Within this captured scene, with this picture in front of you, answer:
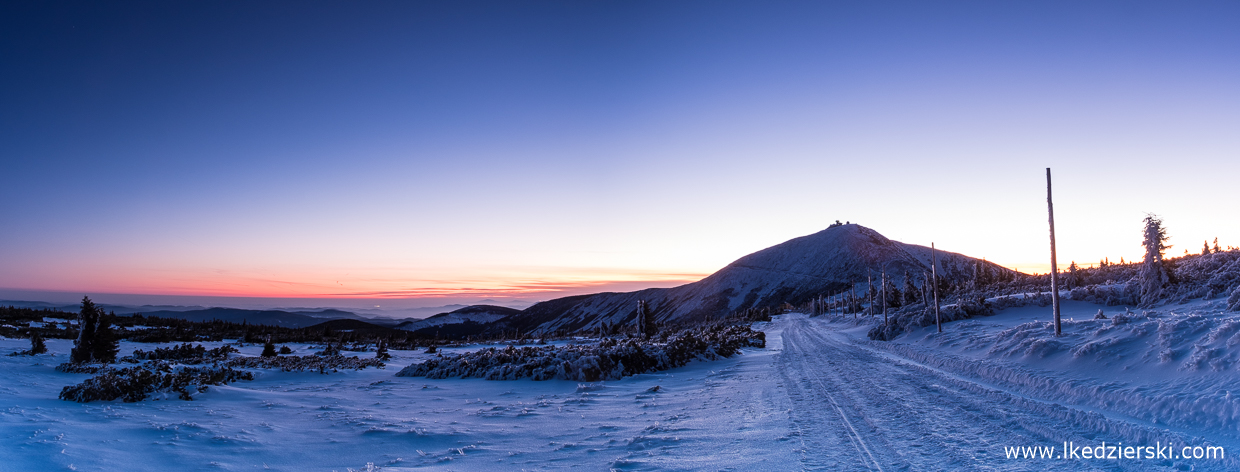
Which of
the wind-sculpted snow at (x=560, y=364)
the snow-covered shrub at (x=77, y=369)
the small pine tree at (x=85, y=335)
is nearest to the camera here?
the snow-covered shrub at (x=77, y=369)

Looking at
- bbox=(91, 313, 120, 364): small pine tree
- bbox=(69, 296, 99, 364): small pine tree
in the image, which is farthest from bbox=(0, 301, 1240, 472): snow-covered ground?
bbox=(91, 313, 120, 364): small pine tree

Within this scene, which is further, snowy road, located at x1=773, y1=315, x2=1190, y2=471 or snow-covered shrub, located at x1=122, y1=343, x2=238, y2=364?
snow-covered shrub, located at x1=122, y1=343, x2=238, y2=364

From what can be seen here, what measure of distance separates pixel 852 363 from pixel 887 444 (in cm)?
1224

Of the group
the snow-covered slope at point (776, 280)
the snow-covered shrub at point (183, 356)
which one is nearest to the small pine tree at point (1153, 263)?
the snow-covered shrub at point (183, 356)

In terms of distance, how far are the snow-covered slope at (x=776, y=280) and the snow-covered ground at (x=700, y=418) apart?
130 m

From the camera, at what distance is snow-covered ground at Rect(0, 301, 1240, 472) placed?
6.46m

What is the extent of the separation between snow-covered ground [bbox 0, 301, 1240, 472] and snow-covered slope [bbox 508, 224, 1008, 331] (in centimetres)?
13038

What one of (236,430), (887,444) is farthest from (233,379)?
(887,444)

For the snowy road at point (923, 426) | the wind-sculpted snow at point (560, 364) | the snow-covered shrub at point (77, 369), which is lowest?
the wind-sculpted snow at point (560, 364)

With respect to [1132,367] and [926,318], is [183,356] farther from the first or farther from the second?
[926,318]

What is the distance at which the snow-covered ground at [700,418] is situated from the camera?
646cm

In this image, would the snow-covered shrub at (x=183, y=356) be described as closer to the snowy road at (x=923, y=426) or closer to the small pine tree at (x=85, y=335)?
the small pine tree at (x=85, y=335)

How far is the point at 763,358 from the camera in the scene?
22.0 m

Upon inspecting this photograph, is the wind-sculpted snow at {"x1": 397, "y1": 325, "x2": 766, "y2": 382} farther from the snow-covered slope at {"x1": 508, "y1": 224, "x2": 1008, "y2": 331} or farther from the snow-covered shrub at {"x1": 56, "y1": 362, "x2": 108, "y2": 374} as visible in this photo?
the snow-covered slope at {"x1": 508, "y1": 224, "x2": 1008, "y2": 331}
